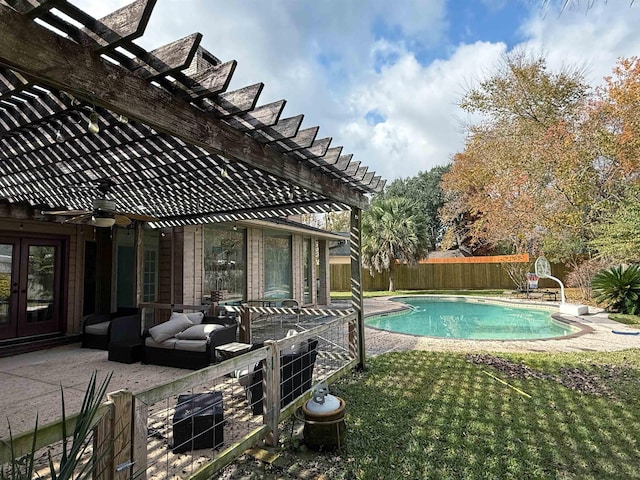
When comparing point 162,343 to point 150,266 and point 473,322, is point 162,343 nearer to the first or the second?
point 150,266

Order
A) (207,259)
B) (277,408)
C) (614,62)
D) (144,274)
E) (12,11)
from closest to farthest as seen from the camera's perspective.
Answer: (12,11)
(277,408)
(144,274)
(207,259)
(614,62)

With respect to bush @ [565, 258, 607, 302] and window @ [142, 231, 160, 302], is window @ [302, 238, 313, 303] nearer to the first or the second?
window @ [142, 231, 160, 302]

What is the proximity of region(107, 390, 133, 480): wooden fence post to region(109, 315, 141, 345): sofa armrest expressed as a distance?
14.7ft

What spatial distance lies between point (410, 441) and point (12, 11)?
3.90 m

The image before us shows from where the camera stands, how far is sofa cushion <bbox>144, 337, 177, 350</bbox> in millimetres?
5453

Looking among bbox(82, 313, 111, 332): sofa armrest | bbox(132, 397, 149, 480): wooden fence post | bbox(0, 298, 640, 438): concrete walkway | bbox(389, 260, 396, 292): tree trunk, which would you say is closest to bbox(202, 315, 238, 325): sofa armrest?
bbox(0, 298, 640, 438): concrete walkway

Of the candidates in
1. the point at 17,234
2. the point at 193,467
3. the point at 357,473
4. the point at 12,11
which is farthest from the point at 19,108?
the point at 17,234

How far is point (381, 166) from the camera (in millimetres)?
35875

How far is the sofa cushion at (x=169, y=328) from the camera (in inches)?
218

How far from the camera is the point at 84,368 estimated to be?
5.49 m

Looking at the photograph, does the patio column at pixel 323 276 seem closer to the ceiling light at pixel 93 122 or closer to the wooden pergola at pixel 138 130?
the wooden pergola at pixel 138 130

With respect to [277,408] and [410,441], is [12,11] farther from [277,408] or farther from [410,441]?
[410,441]

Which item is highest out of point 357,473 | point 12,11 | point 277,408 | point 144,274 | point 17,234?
point 12,11

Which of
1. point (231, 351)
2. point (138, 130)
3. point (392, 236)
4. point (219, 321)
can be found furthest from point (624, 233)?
point (138, 130)
